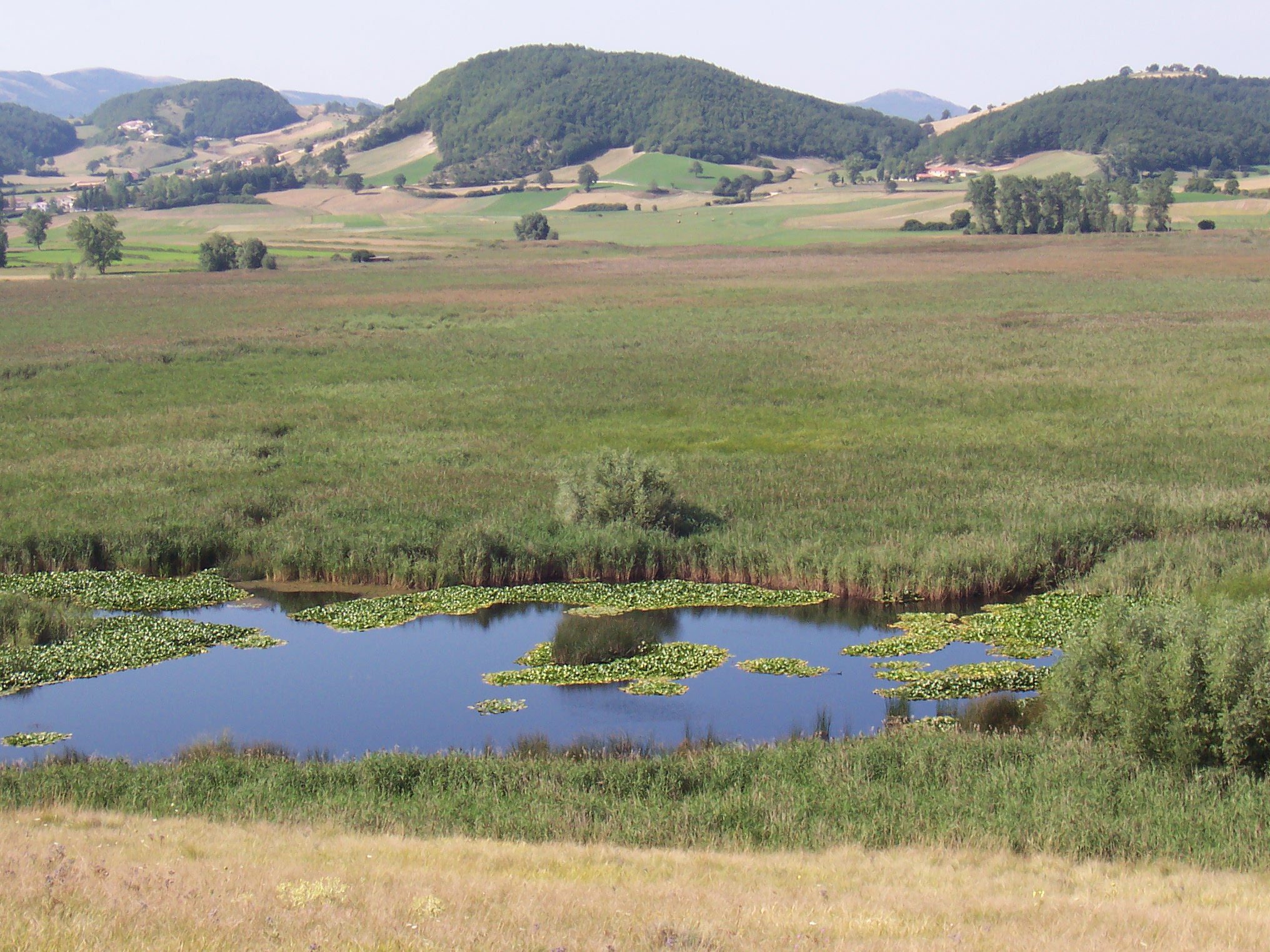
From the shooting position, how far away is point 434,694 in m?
18.6

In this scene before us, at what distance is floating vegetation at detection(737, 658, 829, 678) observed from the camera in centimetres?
1892

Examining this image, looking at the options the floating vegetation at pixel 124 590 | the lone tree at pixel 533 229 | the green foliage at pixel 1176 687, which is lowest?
the floating vegetation at pixel 124 590

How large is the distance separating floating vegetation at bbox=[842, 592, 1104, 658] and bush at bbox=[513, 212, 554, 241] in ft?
428

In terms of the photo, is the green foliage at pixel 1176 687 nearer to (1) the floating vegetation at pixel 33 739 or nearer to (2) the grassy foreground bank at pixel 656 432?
(2) the grassy foreground bank at pixel 656 432

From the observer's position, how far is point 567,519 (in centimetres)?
2497

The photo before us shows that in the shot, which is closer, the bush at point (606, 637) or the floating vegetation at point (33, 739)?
the floating vegetation at point (33, 739)

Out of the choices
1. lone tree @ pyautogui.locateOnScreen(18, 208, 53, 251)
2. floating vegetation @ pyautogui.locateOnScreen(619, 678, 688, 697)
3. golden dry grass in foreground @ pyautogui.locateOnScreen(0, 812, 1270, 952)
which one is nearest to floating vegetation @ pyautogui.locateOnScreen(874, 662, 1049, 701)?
floating vegetation @ pyautogui.locateOnScreen(619, 678, 688, 697)

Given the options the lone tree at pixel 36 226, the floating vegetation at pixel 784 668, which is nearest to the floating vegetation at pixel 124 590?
the floating vegetation at pixel 784 668

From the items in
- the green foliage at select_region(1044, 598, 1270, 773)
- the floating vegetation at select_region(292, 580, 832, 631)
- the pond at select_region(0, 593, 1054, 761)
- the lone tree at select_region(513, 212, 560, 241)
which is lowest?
the pond at select_region(0, 593, 1054, 761)

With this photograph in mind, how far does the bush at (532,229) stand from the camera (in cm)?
14900

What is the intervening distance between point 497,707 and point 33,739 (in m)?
6.05

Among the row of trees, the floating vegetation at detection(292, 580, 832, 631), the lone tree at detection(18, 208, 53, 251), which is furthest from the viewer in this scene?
the lone tree at detection(18, 208, 53, 251)

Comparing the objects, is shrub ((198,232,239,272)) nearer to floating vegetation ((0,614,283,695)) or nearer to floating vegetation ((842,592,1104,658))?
floating vegetation ((0,614,283,695))

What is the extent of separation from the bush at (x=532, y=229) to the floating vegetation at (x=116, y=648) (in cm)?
12980
